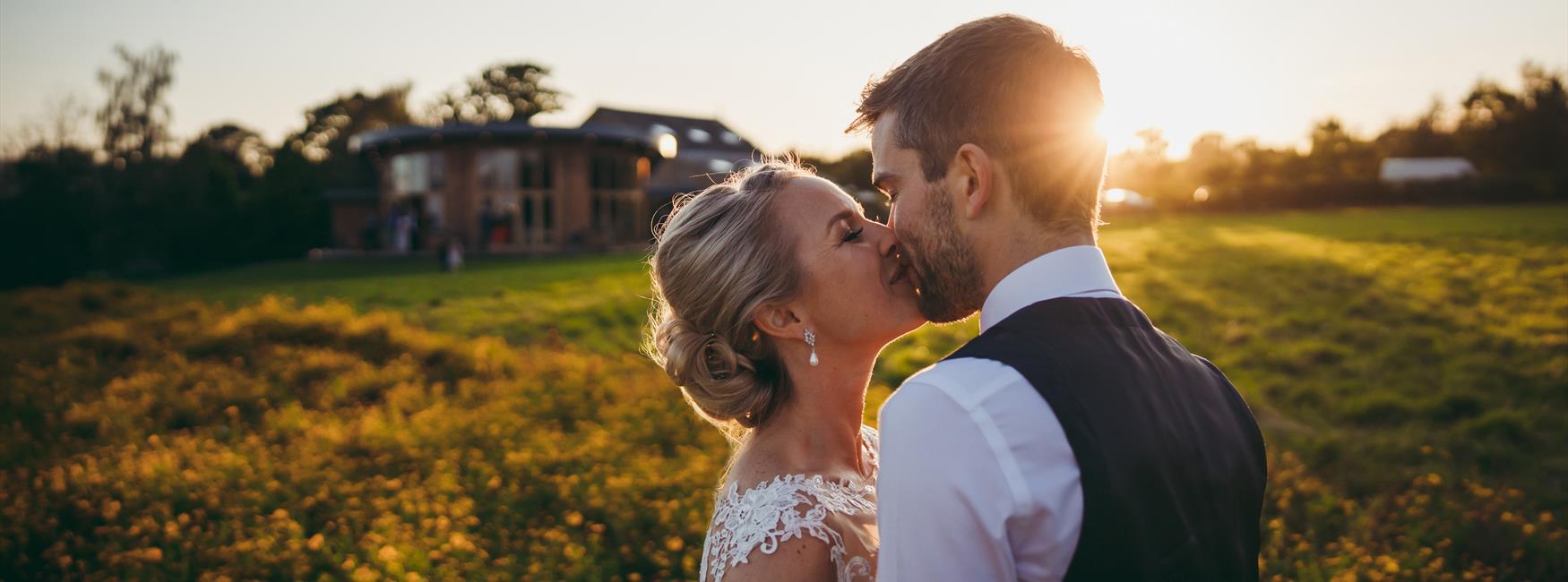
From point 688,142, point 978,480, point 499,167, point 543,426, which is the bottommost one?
point 543,426

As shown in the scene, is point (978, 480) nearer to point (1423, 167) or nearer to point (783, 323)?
point (783, 323)

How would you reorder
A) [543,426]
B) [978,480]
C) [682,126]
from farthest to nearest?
[682,126] < [543,426] < [978,480]

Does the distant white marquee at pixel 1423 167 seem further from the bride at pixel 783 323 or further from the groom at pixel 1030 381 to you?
the groom at pixel 1030 381

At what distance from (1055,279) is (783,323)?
3.90 feet

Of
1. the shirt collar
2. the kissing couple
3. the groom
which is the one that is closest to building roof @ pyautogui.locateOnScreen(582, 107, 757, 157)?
the kissing couple

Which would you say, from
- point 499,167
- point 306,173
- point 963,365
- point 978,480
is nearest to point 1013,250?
point 963,365

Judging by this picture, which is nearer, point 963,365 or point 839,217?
point 963,365

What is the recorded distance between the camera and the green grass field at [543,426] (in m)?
5.51

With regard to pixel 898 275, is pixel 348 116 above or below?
above

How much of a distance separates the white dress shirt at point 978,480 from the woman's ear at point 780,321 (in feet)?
4.28

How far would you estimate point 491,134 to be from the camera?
3538cm

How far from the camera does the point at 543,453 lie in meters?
7.21

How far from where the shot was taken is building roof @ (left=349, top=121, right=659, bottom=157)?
34.9 m

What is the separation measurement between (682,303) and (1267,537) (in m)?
4.35
